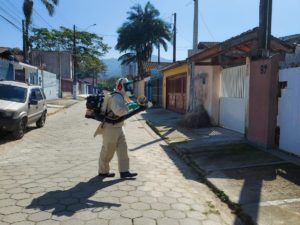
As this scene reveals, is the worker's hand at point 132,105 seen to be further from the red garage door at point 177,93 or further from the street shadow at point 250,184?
the red garage door at point 177,93

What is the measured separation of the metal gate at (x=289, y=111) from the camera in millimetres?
7352

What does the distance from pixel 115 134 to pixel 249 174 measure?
245 centimetres

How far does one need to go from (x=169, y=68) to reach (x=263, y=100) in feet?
48.1

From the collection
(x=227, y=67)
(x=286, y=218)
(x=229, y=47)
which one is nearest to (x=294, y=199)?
(x=286, y=218)

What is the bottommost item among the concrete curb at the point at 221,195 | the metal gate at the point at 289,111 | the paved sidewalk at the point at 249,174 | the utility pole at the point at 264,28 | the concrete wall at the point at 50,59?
the concrete curb at the point at 221,195

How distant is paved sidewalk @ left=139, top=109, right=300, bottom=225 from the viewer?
4.55 m

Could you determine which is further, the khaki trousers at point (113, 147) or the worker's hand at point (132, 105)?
the worker's hand at point (132, 105)

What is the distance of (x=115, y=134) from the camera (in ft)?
19.6

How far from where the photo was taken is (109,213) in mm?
4473

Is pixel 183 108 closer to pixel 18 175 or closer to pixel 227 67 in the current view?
pixel 227 67

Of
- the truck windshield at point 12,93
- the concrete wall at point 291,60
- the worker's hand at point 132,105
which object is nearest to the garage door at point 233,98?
the concrete wall at point 291,60

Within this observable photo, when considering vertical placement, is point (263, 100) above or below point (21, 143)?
above

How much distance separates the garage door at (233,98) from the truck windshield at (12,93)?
6721mm

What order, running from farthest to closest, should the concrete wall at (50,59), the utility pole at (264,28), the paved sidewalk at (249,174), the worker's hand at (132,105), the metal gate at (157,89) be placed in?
the concrete wall at (50,59) → the metal gate at (157,89) → the utility pole at (264,28) → the worker's hand at (132,105) → the paved sidewalk at (249,174)
